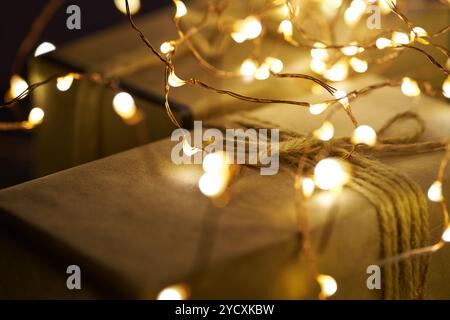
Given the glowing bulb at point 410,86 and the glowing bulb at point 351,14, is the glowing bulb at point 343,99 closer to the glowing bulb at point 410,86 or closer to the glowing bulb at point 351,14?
the glowing bulb at point 410,86

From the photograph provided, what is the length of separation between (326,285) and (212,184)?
0.17m

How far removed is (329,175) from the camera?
867mm

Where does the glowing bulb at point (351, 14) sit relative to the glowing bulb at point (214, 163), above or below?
above

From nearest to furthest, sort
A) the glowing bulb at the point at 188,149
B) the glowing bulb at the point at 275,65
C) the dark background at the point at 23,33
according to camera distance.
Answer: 1. the glowing bulb at the point at 188,149
2. the glowing bulb at the point at 275,65
3. the dark background at the point at 23,33

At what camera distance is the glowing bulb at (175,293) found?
29.0 inches

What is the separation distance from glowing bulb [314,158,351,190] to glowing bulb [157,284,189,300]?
216 mm

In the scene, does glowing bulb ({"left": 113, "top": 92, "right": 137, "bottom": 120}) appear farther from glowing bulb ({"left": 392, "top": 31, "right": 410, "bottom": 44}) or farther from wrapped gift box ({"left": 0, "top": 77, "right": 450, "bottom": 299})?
glowing bulb ({"left": 392, "top": 31, "right": 410, "bottom": 44})

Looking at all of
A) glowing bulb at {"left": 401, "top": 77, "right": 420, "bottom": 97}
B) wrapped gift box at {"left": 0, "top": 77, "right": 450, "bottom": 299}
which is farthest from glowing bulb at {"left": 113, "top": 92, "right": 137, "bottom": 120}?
glowing bulb at {"left": 401, "top": 77, "right": 420, "bottom": 97}

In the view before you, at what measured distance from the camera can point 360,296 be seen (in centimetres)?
89

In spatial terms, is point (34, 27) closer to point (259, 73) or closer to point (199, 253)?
point (259, 73)

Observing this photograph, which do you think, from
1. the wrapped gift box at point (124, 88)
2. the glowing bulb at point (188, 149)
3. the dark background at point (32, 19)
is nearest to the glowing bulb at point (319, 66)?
the wrapped gift box at point (124, 88)

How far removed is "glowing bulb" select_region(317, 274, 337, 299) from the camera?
83cm

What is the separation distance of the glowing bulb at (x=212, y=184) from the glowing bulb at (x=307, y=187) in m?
→ 0.09

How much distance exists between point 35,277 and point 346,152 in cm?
40
